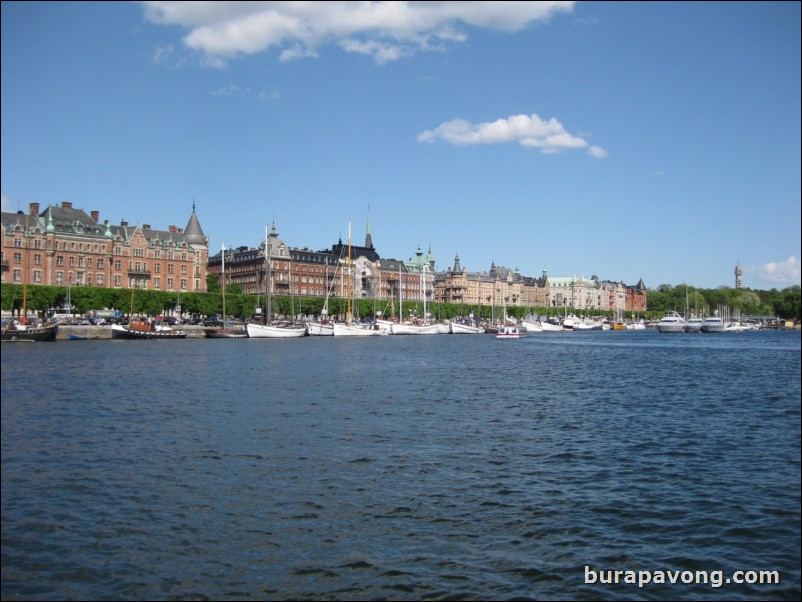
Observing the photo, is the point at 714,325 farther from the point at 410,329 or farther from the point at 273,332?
the point at 273,332

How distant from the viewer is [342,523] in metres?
13.6

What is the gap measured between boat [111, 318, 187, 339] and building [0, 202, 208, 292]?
16456 mm

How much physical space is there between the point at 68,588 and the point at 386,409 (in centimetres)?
1750

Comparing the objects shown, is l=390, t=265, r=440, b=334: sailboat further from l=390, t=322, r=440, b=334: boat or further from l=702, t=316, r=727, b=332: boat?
l=702, t=316, r=727, b=332: boat

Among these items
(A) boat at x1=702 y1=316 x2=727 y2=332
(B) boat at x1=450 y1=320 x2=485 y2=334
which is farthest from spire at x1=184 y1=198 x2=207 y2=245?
(A) boat at x1=702 y1=316 x2=727 y2=332

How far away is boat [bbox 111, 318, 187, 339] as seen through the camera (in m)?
84.1

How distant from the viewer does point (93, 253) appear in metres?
111

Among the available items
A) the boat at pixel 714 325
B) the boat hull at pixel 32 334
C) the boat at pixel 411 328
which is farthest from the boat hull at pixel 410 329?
the boat hull at pixel 32 334

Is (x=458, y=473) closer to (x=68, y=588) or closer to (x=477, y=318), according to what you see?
(x=68, y=588)

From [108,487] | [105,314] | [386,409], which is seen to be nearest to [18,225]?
[105,314]

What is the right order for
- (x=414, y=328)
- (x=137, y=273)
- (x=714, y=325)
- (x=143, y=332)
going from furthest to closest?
1. (x=714, y=325)
2. (x=414, y=328)
3. (x=137, y=273)
4. (x=143, y=332)

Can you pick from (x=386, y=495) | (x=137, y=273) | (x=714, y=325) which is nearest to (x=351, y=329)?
(x=137, y=273)

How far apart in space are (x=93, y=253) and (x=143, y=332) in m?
32.2

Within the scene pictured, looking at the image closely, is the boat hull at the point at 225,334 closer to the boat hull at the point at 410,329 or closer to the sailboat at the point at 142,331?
the sailboat at the point at 142,331
